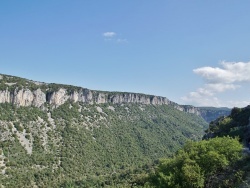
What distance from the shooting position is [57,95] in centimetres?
19912

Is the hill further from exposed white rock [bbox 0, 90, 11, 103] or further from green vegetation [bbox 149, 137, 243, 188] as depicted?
green vegetation [bbox 149, 137, 243, 188]

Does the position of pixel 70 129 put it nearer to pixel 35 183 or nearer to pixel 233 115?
pixel 35 183

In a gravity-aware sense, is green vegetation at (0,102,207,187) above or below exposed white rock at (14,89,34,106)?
below

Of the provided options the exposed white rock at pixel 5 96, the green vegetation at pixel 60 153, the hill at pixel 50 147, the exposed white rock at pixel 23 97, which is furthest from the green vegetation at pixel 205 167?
the exposed white rock at pixel 23 97

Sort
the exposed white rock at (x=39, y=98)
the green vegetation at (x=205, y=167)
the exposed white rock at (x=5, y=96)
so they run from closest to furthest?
the green vegetation at (x=205, y=167), the exposed white rock at (x=5, y=96), the exposed white rock at (x=39, y=98)

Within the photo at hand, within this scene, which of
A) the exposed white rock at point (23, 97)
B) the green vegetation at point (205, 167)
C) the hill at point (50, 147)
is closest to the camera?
the green vegetation at point (205, 167)

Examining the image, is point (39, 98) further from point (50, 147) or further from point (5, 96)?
point (50, 147)

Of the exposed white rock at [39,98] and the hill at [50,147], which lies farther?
the exposed white rock at [39,98]

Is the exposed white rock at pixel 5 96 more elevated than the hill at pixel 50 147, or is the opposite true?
the exposed white rock at pixel 5 96

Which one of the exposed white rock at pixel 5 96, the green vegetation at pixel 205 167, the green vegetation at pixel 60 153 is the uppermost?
the exposed white rock at pixel 5 96

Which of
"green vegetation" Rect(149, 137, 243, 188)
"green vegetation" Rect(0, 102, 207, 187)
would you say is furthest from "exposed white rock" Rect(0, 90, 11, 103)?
"green vegetation" Rect(149, 137, 243, 188)

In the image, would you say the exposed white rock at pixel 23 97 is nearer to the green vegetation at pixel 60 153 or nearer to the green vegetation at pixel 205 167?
the green vegetation at pixel 60 153

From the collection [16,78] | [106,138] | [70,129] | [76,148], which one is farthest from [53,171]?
[16,78]

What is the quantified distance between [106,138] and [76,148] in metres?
32.1
